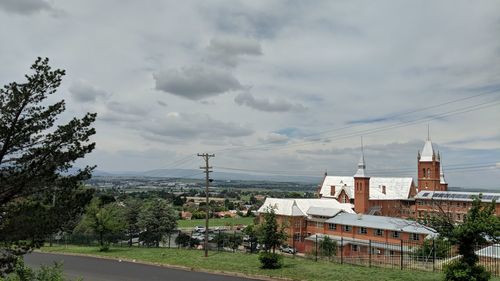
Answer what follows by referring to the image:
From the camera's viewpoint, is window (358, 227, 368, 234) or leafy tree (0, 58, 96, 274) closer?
leafy tree (0, 58, 96, 274)

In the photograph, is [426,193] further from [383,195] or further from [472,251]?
[472,251]

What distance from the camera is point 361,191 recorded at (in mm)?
76875

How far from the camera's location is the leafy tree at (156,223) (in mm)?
48219

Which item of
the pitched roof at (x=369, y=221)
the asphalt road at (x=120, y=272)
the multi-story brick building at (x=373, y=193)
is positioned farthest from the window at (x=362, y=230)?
the asphalt road at (x=120, y=272)

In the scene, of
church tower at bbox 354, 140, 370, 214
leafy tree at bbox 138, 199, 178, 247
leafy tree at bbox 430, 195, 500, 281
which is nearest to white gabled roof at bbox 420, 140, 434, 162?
church tower at bbox 354, 140, 370, 214

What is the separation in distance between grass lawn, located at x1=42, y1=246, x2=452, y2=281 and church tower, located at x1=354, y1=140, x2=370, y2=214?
1949 inches

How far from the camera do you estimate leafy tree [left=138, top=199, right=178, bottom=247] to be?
1898 inches

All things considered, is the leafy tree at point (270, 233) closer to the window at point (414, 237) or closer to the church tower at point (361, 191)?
the window at point (414, 237)

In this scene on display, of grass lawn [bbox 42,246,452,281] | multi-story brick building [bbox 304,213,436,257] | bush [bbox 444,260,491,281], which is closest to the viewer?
bush [bbox 444,260,491,281]

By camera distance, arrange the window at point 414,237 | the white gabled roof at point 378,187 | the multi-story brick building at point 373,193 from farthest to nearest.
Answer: the white gabled roof at point 378,187, the multi-story brick building at point 373,193, the window at point 414,237

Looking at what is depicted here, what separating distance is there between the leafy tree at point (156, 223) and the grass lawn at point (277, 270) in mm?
13076

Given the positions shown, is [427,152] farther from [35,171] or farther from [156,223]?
[35,171]

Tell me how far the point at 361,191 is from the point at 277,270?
183 feet

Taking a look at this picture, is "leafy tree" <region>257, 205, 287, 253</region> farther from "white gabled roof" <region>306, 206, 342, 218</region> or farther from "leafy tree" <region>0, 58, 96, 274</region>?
"white gabled roof" <region>306, 206, 342, 218</region>
